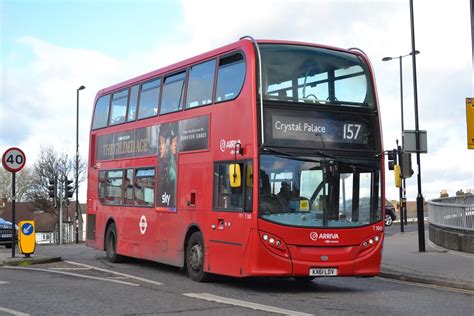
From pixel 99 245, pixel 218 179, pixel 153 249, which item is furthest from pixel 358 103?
pixel 99 245

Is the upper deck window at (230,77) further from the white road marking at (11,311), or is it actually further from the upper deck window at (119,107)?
the white road marking at (11,311)

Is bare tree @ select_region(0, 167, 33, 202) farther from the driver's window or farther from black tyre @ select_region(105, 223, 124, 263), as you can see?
the driver's window

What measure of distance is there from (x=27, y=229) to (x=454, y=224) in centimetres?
1187

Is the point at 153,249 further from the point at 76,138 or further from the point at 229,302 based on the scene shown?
the point at 76,138

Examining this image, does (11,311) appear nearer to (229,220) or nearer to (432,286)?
(229,220)

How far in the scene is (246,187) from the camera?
35.0 feet

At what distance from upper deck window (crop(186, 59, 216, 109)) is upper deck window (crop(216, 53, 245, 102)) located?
323 millimetres

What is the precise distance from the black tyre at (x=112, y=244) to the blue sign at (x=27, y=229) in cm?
198

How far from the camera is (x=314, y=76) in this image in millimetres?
11258

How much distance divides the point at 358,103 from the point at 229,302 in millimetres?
4406

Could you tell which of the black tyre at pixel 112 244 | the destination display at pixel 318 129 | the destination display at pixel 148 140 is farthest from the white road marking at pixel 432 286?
the black tyre at pixel 112 244

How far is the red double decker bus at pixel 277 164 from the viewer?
10555 millimetres

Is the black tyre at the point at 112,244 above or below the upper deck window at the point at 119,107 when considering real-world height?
below

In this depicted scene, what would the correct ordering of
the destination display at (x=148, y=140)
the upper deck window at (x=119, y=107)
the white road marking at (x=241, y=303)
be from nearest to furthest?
the white road marking at (x=241, y=303) < the destination display at (x=148, y=140) < the upper deck window at (x=119, y=107)
